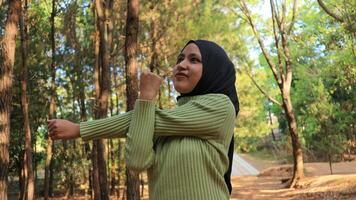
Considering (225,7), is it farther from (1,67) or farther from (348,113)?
(348,113)

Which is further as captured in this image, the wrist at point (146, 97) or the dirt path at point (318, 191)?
the dirt path at point (318, 191)

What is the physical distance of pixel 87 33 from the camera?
1692 cm

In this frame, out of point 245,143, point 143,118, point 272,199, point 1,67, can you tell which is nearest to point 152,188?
point 143,118

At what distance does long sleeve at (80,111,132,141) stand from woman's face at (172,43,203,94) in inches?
8.8

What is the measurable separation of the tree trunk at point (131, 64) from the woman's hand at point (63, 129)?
4.66 metres

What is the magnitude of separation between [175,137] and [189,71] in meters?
0.24

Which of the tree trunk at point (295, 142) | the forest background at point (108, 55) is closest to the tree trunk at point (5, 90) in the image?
the forest background at point (108, 55)

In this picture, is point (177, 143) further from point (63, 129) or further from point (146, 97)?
point (63, 129)

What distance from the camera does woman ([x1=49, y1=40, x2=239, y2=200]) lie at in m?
1.29

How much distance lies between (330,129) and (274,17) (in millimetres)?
7785

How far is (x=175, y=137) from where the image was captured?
1341 millimetres

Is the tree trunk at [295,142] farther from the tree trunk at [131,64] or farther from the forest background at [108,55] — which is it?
the tree trunk at [131,64]

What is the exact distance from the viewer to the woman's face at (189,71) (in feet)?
4.69

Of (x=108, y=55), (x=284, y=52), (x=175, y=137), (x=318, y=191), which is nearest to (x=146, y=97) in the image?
(x=175, y=137)
